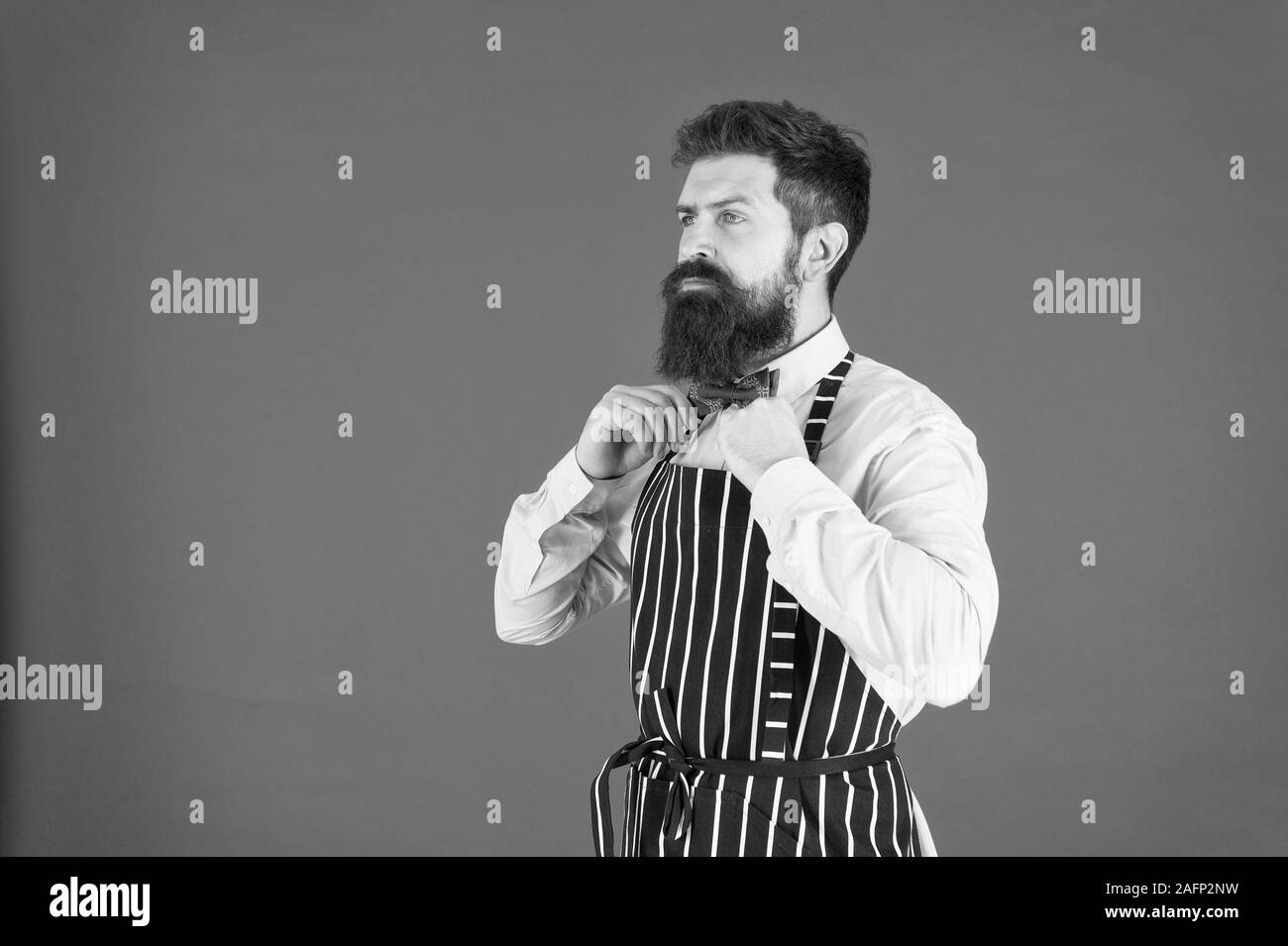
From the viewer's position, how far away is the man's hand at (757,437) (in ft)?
5.70

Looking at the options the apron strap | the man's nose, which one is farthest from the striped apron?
the man's nose

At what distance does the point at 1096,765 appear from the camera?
3.74 m

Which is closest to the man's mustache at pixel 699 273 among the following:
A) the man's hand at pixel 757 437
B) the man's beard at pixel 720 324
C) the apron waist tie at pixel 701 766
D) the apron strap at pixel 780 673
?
the man's beard at pixel 720 324

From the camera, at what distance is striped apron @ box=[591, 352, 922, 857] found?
1.76 meters

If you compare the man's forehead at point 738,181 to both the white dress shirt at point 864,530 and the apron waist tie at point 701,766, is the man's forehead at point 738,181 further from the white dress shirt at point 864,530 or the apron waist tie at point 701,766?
the apron waist tie at point 701,766

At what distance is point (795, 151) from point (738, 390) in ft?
1.28

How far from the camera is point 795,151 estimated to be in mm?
1985

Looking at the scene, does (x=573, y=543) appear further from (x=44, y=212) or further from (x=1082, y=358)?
(x=44, y=212)

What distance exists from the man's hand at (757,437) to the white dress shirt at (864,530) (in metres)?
0.05

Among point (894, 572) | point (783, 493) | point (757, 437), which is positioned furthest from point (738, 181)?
point (894, 572)

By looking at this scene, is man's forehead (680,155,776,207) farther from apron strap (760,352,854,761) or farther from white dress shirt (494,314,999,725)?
apron strap (760,352,854,761)

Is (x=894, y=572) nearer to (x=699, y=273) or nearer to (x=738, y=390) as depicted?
(x=738, y=390)

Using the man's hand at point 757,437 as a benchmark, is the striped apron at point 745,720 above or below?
below

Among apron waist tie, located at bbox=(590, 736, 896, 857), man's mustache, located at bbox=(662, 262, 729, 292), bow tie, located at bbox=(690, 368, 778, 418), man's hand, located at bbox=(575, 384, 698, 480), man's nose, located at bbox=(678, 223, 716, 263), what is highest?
man's nose, located at bbox=(678, 223, 716, 263)
